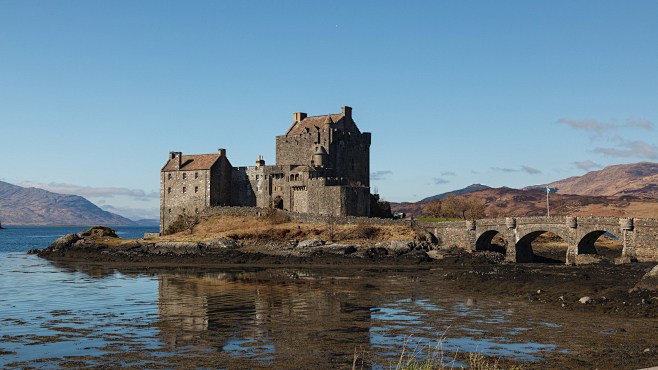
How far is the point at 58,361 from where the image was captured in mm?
22984

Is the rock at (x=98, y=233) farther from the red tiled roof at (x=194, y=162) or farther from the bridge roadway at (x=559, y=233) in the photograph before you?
the bridge roadway at (x=559, y=233)

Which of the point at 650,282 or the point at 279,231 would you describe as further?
the point at 279,231

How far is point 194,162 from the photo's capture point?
96875 millimetres

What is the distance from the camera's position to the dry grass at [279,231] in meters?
76.4

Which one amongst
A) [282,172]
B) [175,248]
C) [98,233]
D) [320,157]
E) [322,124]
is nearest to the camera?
[175,248]

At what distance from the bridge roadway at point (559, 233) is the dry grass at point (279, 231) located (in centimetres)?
371

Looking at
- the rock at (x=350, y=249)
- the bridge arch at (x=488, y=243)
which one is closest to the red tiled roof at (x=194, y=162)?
the rock at (x=350, y=249)

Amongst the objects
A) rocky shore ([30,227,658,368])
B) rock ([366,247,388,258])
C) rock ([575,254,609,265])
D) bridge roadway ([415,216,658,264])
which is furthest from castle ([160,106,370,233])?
rock ([575,254,609,265])

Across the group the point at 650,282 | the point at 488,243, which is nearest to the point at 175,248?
the point at 488,243

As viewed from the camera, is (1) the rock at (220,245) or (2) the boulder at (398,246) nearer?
(2) the boulder at (398,246)

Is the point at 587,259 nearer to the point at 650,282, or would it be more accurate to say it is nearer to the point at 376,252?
the point at 376,252

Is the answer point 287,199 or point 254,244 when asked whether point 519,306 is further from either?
point 287,199

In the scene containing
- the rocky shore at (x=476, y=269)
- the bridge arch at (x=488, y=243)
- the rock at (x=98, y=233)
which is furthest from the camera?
the rock at (x=98, y=233)

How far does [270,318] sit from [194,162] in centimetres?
6709
